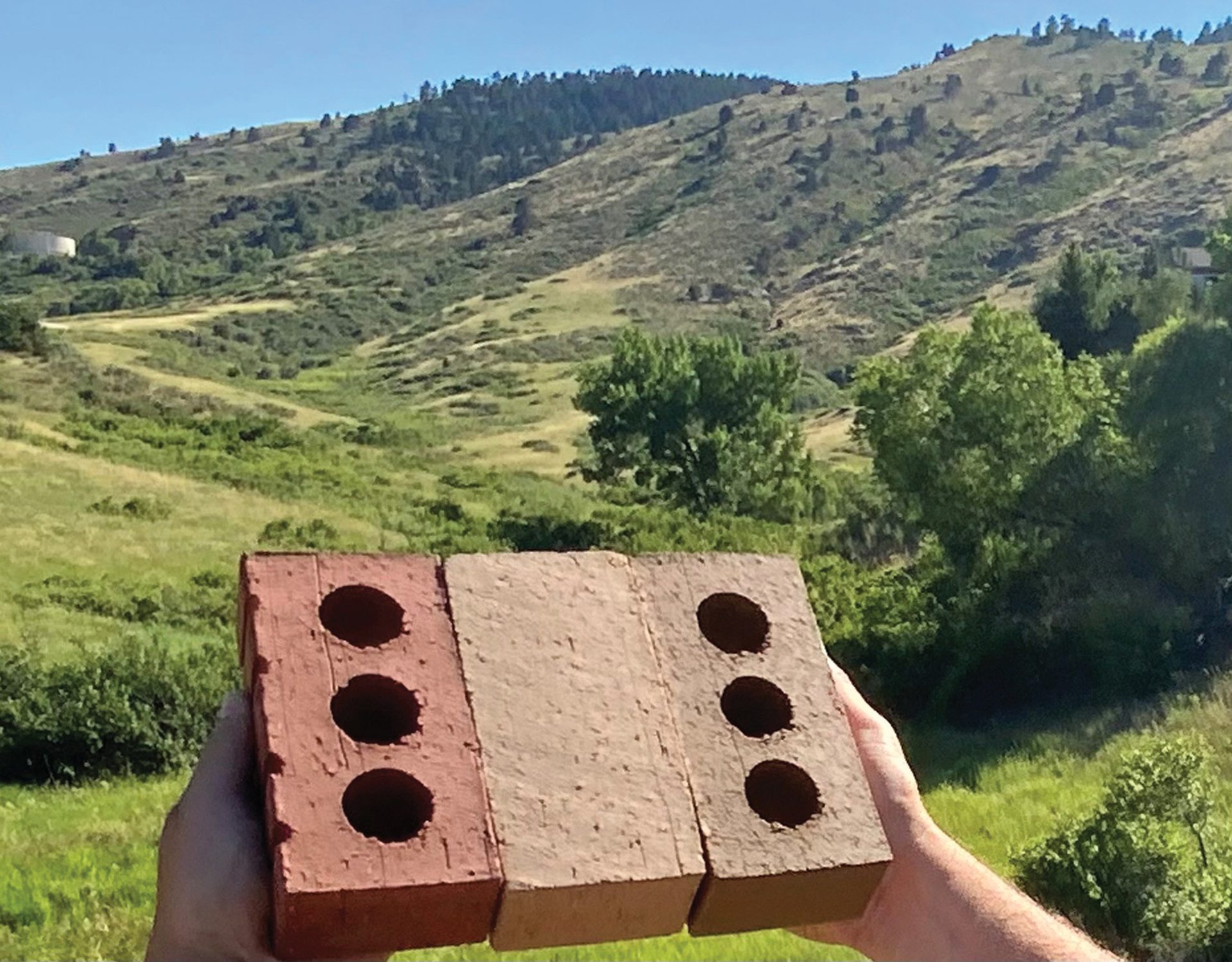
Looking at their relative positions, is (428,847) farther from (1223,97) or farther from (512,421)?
(1223,97)

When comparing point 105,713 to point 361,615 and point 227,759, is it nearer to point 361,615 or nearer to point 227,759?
point 361,615

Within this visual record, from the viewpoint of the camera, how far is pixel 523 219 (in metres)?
140

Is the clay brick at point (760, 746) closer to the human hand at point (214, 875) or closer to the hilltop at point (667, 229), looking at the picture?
the human hand at point (214, 875)

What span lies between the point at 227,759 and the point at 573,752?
696mm

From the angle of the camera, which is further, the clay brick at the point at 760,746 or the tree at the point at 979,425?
the tree at the point at 979,425

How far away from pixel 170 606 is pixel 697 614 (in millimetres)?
19621

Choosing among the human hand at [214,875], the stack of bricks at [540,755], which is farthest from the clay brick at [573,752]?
the human hand at [214,875]

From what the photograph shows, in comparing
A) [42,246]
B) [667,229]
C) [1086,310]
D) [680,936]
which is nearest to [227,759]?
[680,936]

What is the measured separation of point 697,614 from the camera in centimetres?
315

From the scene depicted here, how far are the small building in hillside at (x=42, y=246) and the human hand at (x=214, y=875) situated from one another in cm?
14206

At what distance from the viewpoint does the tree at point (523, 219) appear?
457 feet

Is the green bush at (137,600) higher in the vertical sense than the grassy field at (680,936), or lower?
lower

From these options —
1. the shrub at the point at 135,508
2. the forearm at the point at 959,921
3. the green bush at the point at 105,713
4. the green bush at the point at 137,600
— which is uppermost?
the forearm at the point at 959,921

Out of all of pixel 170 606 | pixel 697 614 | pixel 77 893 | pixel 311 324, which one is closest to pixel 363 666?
pixel 697 614
